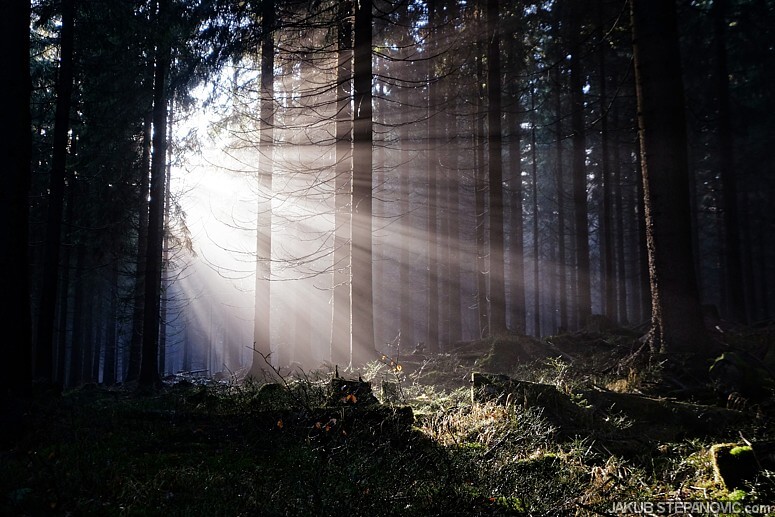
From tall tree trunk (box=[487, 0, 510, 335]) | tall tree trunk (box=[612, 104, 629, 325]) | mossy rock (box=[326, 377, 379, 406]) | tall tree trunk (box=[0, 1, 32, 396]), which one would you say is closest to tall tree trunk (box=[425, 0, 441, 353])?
tall tree trunk (box=[487, 0, 510, 335])

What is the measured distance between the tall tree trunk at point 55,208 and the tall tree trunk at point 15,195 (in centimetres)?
695

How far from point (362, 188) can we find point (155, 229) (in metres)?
7.41

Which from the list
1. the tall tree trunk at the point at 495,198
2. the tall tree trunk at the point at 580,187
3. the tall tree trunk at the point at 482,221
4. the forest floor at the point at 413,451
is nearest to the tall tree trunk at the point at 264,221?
the forest floor at the point at 413,451

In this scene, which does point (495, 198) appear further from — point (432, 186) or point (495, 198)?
point (432, 186)

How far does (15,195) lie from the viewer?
512 centimetres

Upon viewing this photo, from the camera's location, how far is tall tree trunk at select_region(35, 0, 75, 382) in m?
10.7

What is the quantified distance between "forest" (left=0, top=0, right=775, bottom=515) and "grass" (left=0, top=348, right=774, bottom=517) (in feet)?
0.10

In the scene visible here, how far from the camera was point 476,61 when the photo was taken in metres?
16.9

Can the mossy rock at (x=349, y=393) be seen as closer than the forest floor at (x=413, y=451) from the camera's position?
No

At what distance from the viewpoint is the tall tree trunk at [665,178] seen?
6945 mm

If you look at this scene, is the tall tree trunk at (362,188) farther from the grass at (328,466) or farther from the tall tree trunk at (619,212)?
the tall tree trunk at (619,212)

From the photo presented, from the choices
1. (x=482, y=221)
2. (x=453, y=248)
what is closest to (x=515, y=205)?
(x=453, y=248)

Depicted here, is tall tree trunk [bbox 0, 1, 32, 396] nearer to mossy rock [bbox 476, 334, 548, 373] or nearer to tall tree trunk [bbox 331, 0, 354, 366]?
tall tree trunk [bbox 331, 0, 354, 366]

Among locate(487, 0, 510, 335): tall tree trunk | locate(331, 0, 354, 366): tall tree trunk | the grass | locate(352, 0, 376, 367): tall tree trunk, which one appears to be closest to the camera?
the grass
